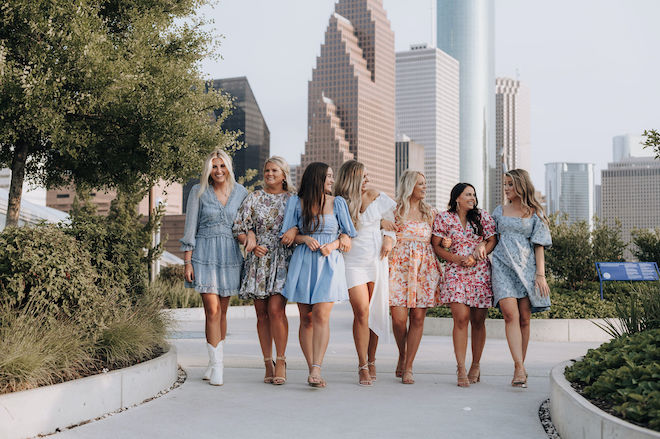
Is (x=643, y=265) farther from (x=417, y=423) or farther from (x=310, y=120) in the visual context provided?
(x=310, y=120)

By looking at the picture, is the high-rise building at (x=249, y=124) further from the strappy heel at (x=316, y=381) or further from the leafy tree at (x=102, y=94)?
the strappy heel at (x=316, y=381)

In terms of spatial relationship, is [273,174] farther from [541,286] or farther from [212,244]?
[541,286]

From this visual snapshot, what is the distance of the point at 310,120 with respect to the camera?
7210 inches

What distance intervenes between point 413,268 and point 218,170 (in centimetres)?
216

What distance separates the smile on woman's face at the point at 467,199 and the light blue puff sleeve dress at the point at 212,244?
2.24m

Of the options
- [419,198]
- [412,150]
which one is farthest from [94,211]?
[412,150]

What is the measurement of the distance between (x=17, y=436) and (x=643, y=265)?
12.4m

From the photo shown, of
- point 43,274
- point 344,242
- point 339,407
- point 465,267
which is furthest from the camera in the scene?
point 465,267

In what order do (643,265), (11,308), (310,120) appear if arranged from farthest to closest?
1. (310,120)
2. (643,265)
3. (11,308)

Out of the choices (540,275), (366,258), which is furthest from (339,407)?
(540,275)

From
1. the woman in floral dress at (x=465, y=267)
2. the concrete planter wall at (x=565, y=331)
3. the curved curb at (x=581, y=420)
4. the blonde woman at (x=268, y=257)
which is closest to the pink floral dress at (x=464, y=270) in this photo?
the woman in floral dress at (x=465, y=267)

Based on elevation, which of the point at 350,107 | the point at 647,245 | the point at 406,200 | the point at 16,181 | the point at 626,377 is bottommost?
the point at 626,377

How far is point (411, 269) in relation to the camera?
6.80 m

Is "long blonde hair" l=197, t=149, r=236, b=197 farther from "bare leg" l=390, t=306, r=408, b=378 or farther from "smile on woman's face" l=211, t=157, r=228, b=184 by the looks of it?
"bare leg" l=390, t=306, r=408, b=378
